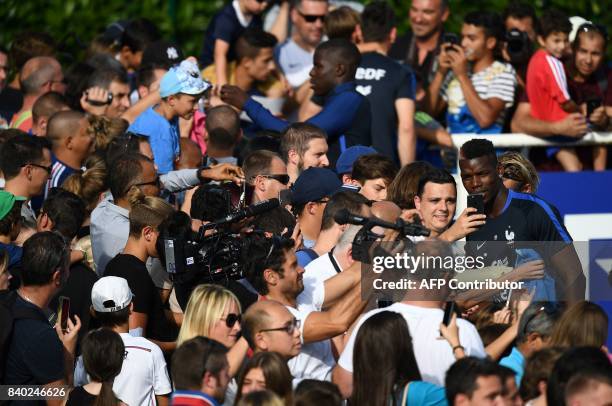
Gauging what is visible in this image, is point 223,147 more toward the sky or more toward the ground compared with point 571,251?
more toward the sky

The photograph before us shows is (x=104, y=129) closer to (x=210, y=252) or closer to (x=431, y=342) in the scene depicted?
(x=210, y=252)

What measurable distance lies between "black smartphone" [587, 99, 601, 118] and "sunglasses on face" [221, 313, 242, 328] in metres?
5.31

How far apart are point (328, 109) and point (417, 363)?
3.82m

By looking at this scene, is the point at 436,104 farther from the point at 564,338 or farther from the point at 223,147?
the point at 564,338

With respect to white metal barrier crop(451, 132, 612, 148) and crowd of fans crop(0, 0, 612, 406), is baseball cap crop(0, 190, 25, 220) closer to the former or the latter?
crowd of fans crop(0, 0, 612, 406)

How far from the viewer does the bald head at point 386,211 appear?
825 cm

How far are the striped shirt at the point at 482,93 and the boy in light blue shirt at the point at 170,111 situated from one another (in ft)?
8.61

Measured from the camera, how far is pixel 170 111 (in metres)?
10.4

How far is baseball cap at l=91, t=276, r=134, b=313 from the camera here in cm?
799

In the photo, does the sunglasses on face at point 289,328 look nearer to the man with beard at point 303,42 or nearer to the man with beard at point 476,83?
the man with beard at point 476,83

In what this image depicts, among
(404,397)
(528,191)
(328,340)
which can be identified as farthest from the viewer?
(528,191)

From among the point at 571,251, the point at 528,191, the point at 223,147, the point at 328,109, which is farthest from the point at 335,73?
the point at 571,251

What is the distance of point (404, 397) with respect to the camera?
6895 mm

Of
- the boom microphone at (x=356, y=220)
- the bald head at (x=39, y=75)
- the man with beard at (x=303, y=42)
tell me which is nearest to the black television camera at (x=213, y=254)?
the boom microphone at (x=356, y=220)
